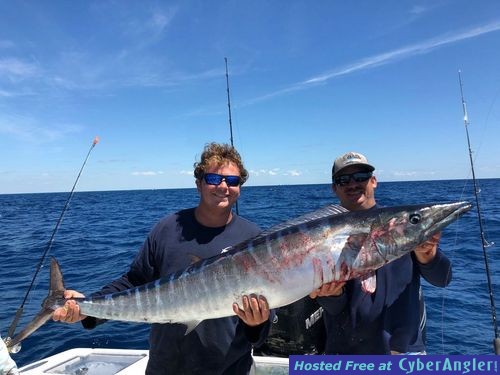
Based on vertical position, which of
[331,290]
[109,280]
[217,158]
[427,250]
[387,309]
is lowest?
[109,280]

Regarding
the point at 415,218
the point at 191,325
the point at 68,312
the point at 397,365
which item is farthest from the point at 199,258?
the point at 415,218

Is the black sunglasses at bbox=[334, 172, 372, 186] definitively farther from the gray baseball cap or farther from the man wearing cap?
the man wearing cap

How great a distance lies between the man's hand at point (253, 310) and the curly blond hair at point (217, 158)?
1.10 metres

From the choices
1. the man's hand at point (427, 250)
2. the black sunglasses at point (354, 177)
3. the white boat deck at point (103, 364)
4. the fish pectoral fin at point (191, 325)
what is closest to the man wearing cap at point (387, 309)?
the man's hand at point (427, 250)

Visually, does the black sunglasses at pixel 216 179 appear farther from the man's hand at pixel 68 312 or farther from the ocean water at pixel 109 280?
the ocean water at pixel 109 280

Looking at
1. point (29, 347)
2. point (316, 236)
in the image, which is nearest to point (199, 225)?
point (316, 236)

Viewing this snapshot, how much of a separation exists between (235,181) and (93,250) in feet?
51.3

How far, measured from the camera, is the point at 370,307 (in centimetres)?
329

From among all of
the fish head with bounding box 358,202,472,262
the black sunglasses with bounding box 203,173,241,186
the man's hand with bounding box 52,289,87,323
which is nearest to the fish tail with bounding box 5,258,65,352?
the man's hand with bounding box 52,289,87,323

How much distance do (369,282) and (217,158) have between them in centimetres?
165

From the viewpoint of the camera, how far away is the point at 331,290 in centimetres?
303

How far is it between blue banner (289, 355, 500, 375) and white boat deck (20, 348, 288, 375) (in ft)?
6.85

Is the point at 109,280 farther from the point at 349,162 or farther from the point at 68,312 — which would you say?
the point at 349,162

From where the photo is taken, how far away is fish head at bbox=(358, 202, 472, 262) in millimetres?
2943
